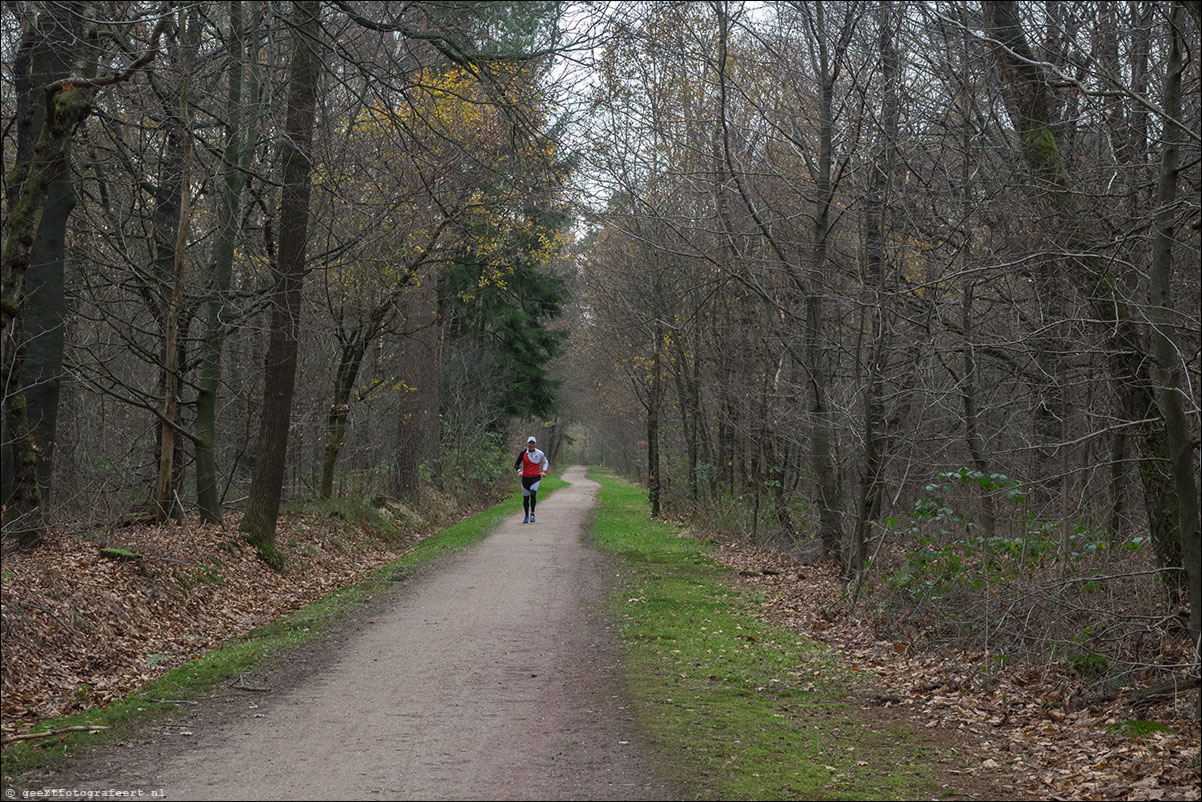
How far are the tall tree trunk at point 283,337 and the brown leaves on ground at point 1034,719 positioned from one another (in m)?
7.92

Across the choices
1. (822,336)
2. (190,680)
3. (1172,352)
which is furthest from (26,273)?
(1172,352)

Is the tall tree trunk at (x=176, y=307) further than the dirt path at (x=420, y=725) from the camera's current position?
Yes

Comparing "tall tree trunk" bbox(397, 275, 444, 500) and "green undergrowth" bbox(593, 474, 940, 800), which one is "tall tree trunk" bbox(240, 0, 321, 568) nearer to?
Answer: "green undergrowth" bbox(593, 474, 940, 800)

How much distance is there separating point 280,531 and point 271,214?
529 centimetres

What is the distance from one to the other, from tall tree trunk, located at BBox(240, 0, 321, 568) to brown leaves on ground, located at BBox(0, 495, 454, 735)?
0.48 m

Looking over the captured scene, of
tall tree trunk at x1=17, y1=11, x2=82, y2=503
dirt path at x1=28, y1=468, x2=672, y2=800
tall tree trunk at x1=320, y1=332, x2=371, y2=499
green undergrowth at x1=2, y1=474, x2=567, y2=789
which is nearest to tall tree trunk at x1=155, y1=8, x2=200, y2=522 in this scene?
tall tree trunk at x1=17, y1=11, x2=82, y2=503

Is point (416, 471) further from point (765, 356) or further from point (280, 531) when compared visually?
point (765, 356)

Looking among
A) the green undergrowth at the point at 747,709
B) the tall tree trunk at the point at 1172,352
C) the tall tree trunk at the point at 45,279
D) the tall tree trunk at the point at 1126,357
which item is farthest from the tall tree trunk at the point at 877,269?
the tall tree trunk at the point at 45,279

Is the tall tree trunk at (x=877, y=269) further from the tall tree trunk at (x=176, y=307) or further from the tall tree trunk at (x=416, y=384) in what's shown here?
the tall tree trunk at (x=416, y=384)

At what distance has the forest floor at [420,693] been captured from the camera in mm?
5547

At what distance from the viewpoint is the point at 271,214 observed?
15875mm

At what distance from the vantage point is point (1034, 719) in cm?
720

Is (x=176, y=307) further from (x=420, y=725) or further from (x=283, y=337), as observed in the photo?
(x=420, y=725)

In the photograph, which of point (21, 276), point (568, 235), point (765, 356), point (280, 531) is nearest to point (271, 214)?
point (280, 531)
